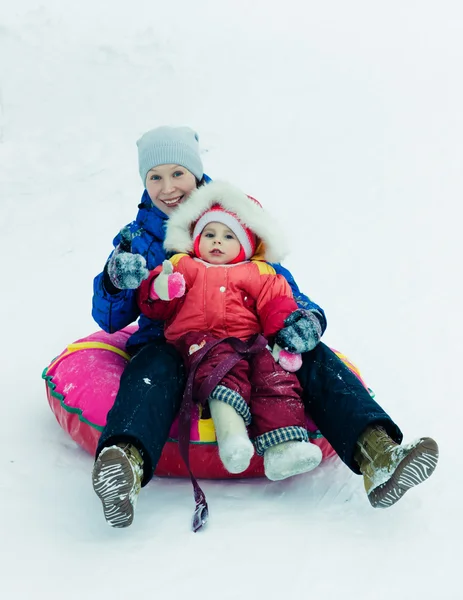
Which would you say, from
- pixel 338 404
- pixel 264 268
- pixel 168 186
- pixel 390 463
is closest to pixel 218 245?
pixel 264 268

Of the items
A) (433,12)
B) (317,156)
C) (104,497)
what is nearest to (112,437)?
(104,497)

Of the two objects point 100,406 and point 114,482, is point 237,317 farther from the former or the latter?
point 114,482

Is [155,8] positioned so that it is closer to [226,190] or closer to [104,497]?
[226,190]

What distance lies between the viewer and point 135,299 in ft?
8.54

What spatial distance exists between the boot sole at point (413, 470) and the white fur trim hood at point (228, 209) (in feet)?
3.29

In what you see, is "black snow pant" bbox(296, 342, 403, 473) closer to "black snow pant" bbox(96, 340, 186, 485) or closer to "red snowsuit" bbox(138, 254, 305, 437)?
"red snowsuit" bbox(138, 254, 305, 437)

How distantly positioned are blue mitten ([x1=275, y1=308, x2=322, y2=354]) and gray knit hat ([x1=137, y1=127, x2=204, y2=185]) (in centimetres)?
88

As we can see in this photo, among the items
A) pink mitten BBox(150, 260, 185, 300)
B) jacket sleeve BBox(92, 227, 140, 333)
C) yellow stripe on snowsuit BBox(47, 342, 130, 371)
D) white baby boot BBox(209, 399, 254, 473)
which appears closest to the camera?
white baby boot BBox(209, 399, 254, 473)

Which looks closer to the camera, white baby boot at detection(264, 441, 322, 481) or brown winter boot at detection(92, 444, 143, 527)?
brown winter boot at detection(92, 444, 143, 527)

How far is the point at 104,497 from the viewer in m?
1.87

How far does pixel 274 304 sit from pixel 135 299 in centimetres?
49

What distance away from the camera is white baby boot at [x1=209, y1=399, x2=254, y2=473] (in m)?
2.04

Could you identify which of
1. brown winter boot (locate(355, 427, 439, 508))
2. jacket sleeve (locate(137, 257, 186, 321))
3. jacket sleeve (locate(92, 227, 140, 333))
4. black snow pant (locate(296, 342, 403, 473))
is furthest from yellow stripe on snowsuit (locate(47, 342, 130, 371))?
A: brown winter boot (locate(355, 427, 439, 508))

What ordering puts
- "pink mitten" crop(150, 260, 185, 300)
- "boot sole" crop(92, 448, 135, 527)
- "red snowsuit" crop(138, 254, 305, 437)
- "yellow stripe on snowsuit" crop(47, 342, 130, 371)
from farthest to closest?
"yellow stripe on snowsuit" crop(47, 342, 130, 371)
"pink mitten" crop(150, 260, 185, 300)
"red snowsuit" crop(138, 254, 305, 437)
"boot sole" crop(92, 448, 135, 527)
